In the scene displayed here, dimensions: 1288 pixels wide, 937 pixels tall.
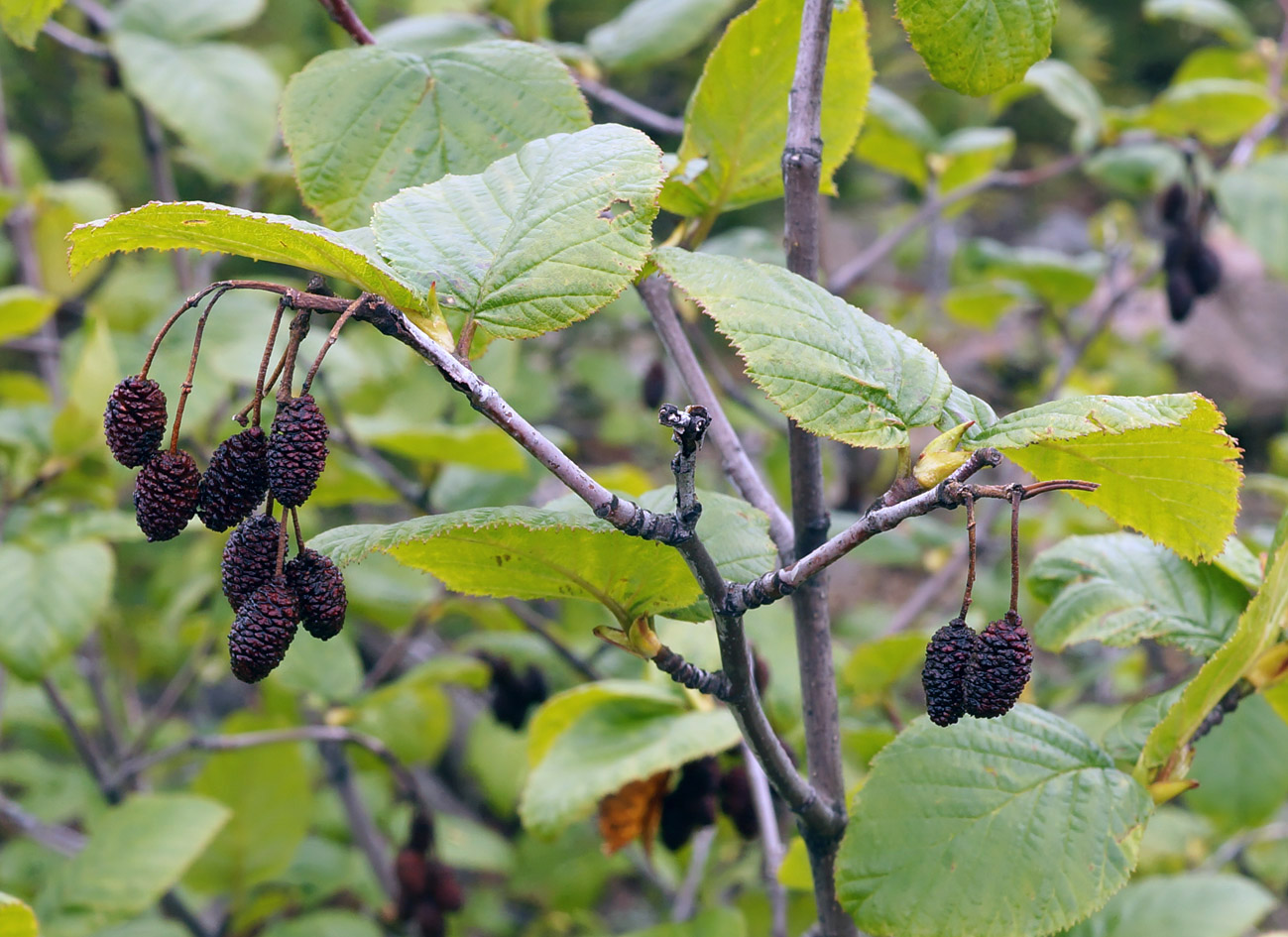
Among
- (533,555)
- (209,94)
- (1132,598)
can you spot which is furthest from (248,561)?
(209,94)

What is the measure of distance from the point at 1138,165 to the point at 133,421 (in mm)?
2179

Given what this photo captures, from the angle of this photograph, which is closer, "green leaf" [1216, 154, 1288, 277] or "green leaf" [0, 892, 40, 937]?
"green leaf" [0, 892, 40, 937]

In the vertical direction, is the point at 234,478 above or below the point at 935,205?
above

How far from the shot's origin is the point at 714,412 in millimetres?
1006

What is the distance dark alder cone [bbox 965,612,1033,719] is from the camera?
68 centimetres

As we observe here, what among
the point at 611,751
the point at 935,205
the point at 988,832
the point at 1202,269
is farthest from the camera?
the point at 935,205

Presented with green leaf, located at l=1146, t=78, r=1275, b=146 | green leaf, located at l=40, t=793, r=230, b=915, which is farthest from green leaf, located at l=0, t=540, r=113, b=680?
green leaf, located at l=1146, t=78, r=1275, b=146

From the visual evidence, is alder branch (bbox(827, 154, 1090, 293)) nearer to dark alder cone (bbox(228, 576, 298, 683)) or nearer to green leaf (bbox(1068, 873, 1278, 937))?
green leaf (bbox(1068, 873, 1278, 937))

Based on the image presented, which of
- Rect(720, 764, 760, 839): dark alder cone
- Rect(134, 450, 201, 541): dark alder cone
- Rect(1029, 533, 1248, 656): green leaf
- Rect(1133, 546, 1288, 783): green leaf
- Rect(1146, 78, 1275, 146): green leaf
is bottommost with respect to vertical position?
Rect(720, 764, 760, 839): dark alder cone

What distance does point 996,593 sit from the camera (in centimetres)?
233

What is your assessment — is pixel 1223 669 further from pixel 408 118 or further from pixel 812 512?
pixel 408 118

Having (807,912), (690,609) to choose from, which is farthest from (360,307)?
(807,912)

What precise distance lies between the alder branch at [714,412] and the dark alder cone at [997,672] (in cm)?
27

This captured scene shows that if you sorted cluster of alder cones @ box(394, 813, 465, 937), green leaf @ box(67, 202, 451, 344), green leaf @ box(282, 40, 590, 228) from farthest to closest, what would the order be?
cluster of alder cones @ box(394, 813, 465, 937), green leaf @ box(282, 40, 590, 228), green leaf @ box(67, 202, 451, 344)
